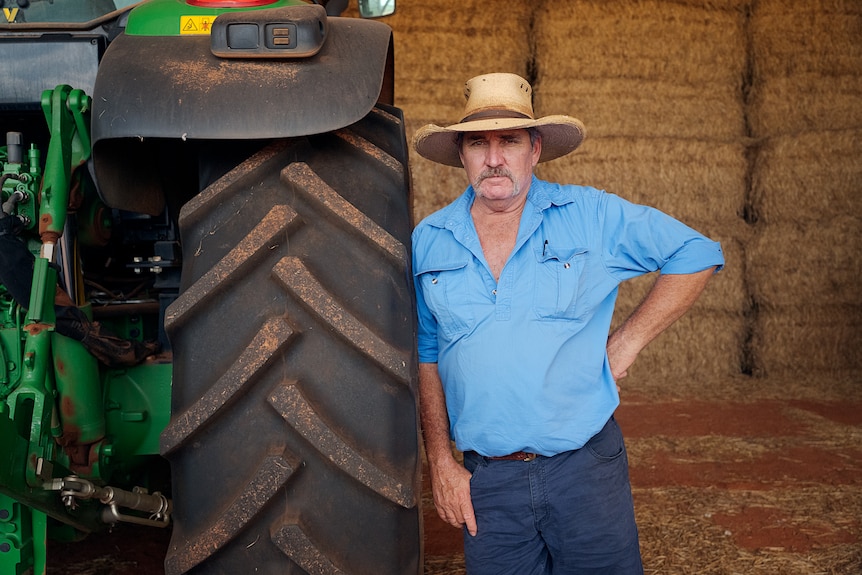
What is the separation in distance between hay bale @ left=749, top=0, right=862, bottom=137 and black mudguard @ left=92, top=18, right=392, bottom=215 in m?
5.44

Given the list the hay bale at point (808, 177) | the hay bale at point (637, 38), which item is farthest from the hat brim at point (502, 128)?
the hay bale at point (808, 177)

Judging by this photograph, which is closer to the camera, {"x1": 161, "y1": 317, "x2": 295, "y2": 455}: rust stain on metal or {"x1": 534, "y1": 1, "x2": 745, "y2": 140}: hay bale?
{"x1": 161, "y1": 317, "x2": 295, "y2": 455}: rust stain on metal

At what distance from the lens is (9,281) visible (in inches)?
76.4

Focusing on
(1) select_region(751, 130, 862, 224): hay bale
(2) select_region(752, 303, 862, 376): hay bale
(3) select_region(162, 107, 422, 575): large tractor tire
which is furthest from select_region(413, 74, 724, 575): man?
(2) select_region(752, 303, 862, 376): hay bale

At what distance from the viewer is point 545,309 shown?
2.10m

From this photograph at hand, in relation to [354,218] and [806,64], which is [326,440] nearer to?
[354,218]

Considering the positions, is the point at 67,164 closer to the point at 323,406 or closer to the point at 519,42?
the point at 323,406

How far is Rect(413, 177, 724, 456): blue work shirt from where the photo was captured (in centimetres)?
211

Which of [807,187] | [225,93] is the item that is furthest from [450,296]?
[807,187]

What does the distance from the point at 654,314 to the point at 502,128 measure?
0.61 m

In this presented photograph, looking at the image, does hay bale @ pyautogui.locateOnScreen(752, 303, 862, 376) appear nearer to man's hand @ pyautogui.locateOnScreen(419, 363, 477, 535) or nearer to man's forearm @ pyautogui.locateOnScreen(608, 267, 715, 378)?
man's forearm @ pyautogui.locateOnScreen(608, 267, 715, 378)

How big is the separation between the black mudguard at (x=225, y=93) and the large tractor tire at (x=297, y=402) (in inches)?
5.5

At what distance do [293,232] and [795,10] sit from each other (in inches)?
231

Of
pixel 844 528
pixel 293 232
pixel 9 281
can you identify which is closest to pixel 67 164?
pixel 9 281
